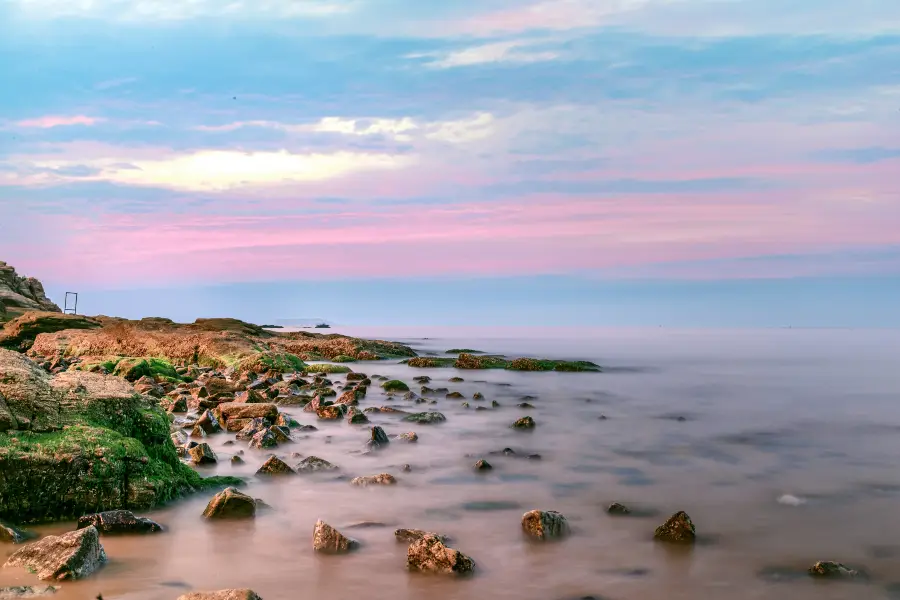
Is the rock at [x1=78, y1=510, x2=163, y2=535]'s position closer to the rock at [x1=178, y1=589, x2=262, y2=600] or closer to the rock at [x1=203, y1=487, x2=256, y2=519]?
the rock at [x1=203, y1=487, x2=256, y2=519]

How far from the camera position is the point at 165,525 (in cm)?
638

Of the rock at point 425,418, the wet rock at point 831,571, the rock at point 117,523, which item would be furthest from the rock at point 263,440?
the wet rock at point 831,571

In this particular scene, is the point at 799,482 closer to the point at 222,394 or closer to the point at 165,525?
the point at 165,525

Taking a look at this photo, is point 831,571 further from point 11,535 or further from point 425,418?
point 425,418

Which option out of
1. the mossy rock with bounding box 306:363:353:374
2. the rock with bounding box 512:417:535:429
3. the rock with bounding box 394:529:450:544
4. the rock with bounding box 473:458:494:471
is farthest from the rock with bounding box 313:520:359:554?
the mossy rock with bounding box 306:363:353:374

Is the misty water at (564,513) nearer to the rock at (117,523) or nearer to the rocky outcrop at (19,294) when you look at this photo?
the rock at (117,523)

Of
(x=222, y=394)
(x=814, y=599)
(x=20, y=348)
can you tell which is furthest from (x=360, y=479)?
(x=20, y=348)

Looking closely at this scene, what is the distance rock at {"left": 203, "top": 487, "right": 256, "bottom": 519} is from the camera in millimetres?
6652

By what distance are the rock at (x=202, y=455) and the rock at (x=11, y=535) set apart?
3.40m

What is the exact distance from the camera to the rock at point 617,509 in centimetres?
750

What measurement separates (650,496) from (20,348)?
36.1 m

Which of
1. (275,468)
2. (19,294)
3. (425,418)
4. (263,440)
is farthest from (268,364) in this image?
(19,294)

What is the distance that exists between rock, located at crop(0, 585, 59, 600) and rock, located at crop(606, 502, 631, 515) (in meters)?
5.28

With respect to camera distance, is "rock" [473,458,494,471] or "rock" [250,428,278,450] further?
"rock" [250,428,278,450]
